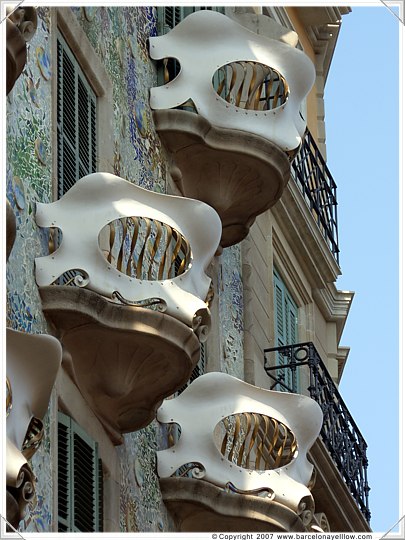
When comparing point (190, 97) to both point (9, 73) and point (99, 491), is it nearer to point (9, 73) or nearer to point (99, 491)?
point (99, 491)

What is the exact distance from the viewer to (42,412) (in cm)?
1434

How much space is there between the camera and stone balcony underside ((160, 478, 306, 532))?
18594 millimetres

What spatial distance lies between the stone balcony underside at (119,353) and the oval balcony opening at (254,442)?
156 cm

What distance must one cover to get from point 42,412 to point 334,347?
13.3 m

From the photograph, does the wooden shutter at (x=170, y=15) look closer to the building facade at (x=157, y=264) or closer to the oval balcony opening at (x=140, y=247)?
the building facade at (x=157, y=264)

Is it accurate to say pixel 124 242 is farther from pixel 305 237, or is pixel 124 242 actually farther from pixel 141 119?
pixel 305 237

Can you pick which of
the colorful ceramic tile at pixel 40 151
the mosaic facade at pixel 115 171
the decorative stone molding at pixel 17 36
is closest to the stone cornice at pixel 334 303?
the mosaic facade at pixel 115 171

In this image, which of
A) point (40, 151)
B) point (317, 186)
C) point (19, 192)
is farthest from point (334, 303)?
point (19, 192)

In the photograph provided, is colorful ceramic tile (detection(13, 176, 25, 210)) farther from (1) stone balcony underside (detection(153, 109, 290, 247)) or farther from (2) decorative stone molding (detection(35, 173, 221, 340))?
(1) stone balcony underside (detection(153, 109, 290, 247))

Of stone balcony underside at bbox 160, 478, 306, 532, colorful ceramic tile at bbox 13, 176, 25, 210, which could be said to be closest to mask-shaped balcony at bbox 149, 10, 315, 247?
stone balcony underside at bbox 160, 478, 306, 532

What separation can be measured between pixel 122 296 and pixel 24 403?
8.49 feet

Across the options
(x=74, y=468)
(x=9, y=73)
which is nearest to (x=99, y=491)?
(x=74, y=468)

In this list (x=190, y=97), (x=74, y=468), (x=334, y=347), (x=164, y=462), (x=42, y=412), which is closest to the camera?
(x=42, y=412)

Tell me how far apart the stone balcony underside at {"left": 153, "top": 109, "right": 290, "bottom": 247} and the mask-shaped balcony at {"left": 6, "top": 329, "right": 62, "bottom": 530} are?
225 inches
